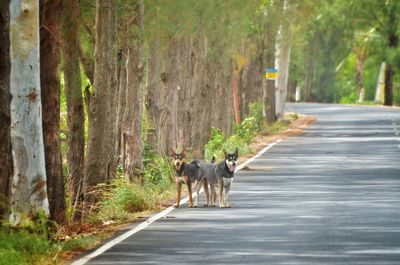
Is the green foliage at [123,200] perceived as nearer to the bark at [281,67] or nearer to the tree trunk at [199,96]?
the tree trunk at [199,96]

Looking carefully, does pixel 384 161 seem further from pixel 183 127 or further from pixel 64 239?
pixel 64 239

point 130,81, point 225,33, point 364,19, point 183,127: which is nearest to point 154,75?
point 130,81

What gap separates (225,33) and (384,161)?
26.3ft

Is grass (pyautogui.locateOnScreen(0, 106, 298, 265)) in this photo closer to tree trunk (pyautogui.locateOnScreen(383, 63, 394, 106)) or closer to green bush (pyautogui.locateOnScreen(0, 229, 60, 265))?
green bush (pyautogui.locateOnScreen(0, 229, 60, 265))

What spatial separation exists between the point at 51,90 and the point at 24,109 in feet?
14.1

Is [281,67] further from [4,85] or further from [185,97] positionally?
[4,85]

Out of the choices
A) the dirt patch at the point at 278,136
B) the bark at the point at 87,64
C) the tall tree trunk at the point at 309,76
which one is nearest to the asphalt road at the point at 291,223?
the bark at the point at 87,64

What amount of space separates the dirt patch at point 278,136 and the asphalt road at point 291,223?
485 centimetres

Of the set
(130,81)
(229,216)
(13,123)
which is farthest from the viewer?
(130,81)

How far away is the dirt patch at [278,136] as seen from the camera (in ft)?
133

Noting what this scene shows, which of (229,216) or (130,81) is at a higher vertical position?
(130,81)

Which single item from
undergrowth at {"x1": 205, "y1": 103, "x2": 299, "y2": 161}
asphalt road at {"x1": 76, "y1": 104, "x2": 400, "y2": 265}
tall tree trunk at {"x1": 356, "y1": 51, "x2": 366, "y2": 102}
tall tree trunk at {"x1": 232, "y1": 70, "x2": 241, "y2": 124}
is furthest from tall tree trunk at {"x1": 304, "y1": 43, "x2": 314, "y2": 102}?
asphalt road at {"x1": 76, "y1": 104, "x2": 400, "y2": 265}

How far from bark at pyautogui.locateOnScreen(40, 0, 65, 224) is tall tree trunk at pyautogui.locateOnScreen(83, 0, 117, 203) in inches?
103

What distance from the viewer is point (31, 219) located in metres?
16.4
